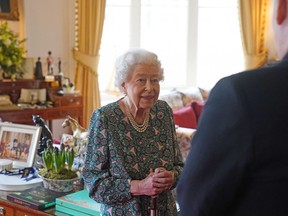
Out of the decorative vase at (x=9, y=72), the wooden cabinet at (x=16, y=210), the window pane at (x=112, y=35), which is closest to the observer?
the wooden cabinet at (x=16, y=210)

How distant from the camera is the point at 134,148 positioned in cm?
175

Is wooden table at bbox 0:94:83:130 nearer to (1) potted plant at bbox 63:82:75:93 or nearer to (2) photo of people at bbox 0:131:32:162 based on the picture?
(1) potted plant at bbox 63:82:75:93

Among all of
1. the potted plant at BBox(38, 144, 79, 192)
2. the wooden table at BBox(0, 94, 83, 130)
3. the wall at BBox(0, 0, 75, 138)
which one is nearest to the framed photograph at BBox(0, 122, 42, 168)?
the potted plant at BBox(38, 144, 79, 192)

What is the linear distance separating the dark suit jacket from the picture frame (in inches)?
187

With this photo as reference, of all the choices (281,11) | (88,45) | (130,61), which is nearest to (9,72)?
(88,45)

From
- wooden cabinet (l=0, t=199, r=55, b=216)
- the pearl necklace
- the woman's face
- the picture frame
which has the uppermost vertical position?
the picture frame

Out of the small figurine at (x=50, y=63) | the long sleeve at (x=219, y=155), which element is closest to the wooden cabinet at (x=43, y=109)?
the small figurine at (x=50, y=63)

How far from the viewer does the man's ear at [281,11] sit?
0.78 meters

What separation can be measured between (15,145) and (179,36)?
423 centimetres

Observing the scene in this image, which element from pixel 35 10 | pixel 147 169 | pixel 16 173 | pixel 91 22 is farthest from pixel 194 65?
pixel 147 169

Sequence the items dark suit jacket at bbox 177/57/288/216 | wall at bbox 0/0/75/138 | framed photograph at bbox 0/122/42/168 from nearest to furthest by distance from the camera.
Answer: dark suit jacket at bbox 177/57/288/216 < framed photograph at bbox 0/122/42/168 < wall at bbox 0/0/75/138

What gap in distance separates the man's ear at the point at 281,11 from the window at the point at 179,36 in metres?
5.31

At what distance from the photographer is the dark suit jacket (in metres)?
0.73

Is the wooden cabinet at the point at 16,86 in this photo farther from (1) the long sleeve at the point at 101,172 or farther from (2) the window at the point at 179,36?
(1) the long sleeve at the point at 101,172
